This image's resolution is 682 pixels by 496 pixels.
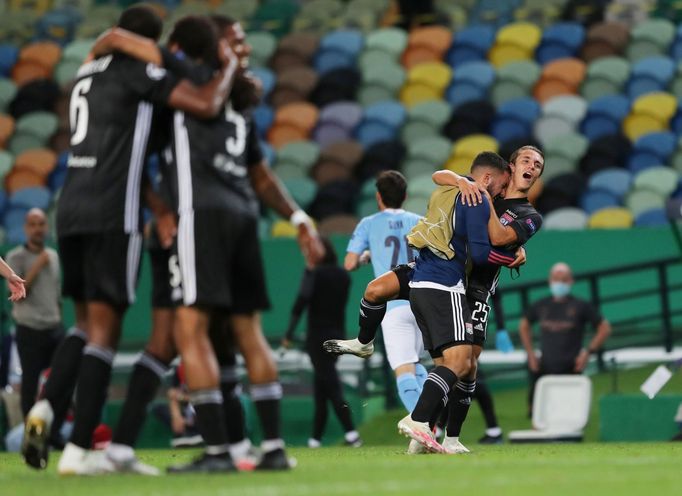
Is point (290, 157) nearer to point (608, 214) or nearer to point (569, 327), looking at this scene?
point (608, 214)

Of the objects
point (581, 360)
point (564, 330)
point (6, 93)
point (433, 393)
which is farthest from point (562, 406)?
point (6, 93)

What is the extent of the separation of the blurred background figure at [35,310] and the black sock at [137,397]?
227 inches

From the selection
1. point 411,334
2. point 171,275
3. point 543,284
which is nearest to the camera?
point 171,275

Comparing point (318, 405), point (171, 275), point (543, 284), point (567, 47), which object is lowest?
point (318, 405)

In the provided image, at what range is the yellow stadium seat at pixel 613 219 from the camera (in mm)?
16125

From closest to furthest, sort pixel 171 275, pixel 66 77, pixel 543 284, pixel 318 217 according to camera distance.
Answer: pixel 171 275 → pixel 543 284 → pixel 318 217 → pixel 66 77

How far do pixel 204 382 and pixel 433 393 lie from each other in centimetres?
266

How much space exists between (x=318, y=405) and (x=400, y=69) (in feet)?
24.2

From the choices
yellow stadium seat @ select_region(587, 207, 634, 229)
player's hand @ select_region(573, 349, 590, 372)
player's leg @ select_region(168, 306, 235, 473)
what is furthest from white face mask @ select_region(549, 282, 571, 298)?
player's leg @ select_region(168, 306, 235, 473)

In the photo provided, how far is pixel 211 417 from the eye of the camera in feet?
20.3

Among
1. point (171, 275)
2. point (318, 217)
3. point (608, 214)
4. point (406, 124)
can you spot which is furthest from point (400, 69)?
point (171, 275)

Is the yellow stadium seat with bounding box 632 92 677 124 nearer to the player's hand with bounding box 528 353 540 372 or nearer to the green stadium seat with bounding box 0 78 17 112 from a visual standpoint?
the player's hand with bounding box 528 353 540 372

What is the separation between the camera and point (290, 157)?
18266mm

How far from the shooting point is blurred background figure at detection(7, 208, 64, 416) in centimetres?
1236
